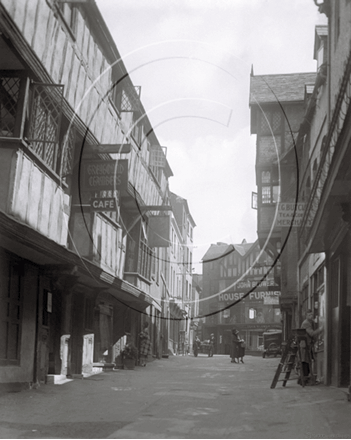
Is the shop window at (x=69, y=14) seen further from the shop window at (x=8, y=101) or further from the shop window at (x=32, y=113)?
the shop window at (x=8, y=101)

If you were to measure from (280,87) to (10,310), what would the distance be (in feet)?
82.0

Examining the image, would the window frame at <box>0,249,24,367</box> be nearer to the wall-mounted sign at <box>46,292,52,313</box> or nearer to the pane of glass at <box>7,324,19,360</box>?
the pane of glass at <box>7,324,19,360</box>

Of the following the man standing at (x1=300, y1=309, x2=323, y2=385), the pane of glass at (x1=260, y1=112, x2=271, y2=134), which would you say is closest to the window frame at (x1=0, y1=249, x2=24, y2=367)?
the man standing at (x1=300, y1=309, x2=323, y2=385)

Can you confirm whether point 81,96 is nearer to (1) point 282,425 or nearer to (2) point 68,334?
(2) point 68,334

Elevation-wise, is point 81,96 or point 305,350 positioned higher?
point 81,96

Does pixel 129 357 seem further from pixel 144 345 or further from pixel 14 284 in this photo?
pixel 14 284

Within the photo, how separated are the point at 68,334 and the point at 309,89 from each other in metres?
13.7

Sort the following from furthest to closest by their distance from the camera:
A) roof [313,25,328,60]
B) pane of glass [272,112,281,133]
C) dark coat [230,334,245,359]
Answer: pane of glass [272,112,281,133] → dark coat [230,334,245,359] → roof [313,25,328,60]

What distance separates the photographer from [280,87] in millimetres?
34094

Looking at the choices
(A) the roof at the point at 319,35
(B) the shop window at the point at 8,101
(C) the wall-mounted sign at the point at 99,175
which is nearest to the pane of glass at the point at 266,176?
(A) the roof at the point at 319,35

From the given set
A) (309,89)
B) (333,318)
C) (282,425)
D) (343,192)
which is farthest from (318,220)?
(309,89)

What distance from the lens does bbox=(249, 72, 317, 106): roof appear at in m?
32.7

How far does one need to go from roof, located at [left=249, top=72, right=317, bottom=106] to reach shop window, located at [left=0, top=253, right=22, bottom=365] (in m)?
22.2

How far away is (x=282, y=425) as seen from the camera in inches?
304
